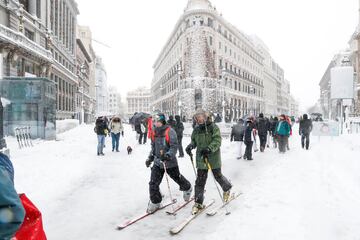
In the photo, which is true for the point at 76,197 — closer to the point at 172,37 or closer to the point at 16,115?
the point at 16,115

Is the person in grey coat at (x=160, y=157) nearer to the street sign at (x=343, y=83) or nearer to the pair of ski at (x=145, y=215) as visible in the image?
the pair of ski at (x=145, y=215)

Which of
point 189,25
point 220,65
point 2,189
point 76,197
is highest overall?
point 189,25

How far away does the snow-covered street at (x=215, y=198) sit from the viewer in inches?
184

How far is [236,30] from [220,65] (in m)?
11.9

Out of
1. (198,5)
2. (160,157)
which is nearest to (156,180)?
(160,157)

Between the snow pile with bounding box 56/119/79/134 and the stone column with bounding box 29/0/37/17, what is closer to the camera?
the snow pile with bounding box 56/119/79/134

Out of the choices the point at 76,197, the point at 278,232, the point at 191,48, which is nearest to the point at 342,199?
the point at 278,232

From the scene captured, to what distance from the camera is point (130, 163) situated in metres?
11.2

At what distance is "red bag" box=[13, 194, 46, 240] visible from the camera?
6.34ft

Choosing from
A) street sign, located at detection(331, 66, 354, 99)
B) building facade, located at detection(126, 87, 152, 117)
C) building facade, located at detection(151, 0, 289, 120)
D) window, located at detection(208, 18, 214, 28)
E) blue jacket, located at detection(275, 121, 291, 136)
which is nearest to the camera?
blue jacket, located at detection(275, 121, 291, 136)

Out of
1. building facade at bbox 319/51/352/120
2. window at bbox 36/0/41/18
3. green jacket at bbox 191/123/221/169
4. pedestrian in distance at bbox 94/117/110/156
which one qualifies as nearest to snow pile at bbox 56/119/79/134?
window at bbox 36/0/41/18

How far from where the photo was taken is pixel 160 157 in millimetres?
5535

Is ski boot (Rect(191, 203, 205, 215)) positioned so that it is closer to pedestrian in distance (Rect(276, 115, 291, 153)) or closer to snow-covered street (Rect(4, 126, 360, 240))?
snow-covered street (Rect(4, 126, 360, 240))

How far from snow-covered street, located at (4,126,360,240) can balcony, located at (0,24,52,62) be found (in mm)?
15192
